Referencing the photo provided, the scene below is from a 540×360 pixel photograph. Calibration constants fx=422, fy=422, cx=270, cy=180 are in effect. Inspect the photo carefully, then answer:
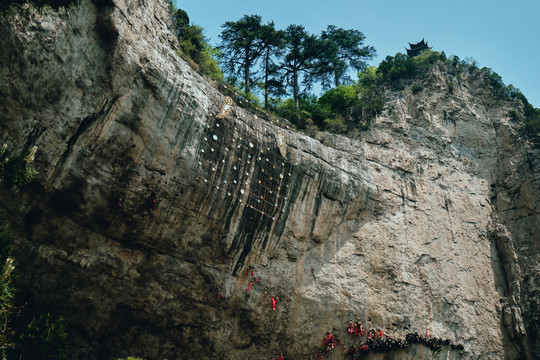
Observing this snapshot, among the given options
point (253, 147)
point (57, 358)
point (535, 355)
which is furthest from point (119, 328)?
point (535, 355)

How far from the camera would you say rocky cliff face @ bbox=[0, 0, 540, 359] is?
11203 mm

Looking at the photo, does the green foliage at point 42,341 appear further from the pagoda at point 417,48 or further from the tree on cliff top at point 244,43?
the pagoda at point 417,48

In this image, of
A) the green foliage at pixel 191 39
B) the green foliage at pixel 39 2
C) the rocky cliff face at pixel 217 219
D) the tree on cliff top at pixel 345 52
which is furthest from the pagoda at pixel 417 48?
the green foliage at pixel 39 2

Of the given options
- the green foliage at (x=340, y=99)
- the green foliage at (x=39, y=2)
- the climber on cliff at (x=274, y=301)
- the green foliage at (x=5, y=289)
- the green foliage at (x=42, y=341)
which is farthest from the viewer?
the green foliage at (x=340, y=99)

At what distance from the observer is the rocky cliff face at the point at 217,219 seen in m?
11.2

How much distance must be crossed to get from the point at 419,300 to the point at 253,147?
8644mm

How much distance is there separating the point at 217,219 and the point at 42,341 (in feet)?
18.8

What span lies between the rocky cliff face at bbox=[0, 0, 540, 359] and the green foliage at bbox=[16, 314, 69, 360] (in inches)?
24.7

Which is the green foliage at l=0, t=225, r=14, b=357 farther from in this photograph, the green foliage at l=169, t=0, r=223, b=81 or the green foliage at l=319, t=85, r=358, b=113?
the green foliage at l=319, t=85, r=358, b=113

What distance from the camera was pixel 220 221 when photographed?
13648mm

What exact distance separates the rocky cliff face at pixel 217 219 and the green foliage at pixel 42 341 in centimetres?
63

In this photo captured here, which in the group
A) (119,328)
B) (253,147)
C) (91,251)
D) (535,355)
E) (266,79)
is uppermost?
(266,79)

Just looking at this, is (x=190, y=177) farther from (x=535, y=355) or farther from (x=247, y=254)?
(x=535, y=355)

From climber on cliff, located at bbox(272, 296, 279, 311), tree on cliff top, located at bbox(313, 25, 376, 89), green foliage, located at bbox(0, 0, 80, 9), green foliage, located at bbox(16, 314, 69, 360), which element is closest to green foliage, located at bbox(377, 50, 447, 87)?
tree on cliff top, located at bbox(313, 25, 376, 89)
